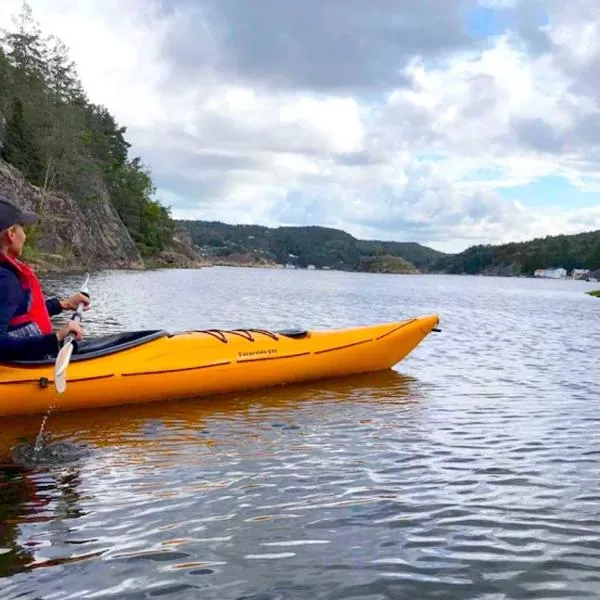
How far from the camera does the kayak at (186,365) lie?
780cm

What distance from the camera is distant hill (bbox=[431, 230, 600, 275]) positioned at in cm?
16288

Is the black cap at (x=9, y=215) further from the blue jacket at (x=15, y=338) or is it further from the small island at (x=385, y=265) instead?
the small island at (x=385, y=265)

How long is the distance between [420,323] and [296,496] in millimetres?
7220

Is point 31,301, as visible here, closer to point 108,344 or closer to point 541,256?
point 108,344

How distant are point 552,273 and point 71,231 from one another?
132m

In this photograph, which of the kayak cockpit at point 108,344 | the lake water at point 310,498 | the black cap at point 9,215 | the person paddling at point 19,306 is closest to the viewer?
the lake water at point 310,498

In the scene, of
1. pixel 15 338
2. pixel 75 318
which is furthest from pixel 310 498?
pixel 75 318

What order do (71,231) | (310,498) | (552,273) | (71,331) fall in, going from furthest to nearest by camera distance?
(552,273) → (71,231) → (71,331) → (310,498)

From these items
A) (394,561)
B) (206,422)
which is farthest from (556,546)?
(206,422)

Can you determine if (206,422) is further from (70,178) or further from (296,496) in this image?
(70,178)

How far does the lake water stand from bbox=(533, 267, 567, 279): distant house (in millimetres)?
161119

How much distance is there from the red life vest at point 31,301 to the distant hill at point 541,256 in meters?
143

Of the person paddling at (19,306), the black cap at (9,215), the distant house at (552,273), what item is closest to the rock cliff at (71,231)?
the person paddling at (19,306)

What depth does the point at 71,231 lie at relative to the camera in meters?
56.8
